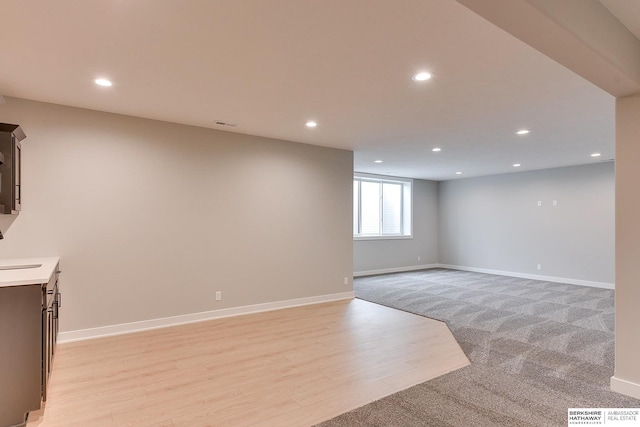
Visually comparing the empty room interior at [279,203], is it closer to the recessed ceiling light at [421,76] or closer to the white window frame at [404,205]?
the recessed ceiling light at [421,76]

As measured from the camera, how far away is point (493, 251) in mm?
8938

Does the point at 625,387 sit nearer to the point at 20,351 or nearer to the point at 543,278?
the point at 20,351

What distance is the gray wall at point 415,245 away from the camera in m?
8.65

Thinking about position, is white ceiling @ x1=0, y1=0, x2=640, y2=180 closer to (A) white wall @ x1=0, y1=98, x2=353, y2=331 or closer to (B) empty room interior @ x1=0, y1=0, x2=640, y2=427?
(B) empty room interior @ x1=0, y1=0, x2=640, y2=427

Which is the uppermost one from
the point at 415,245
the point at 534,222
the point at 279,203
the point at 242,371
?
the point at 279,203

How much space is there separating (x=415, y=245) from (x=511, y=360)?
21.1ft

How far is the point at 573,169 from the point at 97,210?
29.0 feet

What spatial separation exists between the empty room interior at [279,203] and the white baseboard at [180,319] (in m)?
0.03


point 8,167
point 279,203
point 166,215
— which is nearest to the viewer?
point 8,167

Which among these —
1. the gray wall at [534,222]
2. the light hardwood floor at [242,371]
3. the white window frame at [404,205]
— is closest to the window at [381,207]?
the white window frame at [404,205]

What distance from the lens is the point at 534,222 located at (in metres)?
8.14

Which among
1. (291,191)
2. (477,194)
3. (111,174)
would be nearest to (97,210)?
(111,174)

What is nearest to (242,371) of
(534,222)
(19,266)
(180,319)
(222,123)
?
(180,319)

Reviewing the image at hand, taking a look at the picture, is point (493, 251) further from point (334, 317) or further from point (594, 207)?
point (334, 317)
